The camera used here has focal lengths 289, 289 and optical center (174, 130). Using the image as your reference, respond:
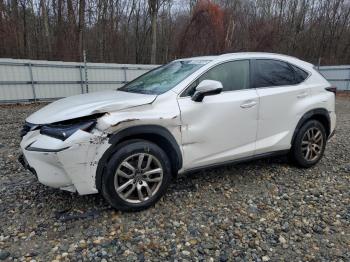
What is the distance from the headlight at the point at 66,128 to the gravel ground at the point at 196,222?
89cm

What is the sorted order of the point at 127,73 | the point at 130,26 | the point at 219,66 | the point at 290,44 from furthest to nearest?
the point at 290,44 → the point at 130,26 → the point at 127,73 → the point at 219,66

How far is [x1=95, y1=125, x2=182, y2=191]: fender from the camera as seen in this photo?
8.89ft

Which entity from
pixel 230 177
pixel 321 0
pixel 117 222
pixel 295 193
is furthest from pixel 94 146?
pixel 321 0

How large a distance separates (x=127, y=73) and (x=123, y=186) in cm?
1221

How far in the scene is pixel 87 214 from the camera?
Answer: 117 inches

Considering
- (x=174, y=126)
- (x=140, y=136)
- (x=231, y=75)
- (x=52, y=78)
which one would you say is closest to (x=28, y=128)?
(x=140, y=136)

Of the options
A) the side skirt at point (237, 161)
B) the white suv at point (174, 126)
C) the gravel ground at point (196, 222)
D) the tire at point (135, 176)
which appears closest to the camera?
the gravel ground at point (196, 222)

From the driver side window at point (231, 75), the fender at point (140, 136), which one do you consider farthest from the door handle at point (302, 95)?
the fender at point (140, 136)

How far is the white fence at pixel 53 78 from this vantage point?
11086mm

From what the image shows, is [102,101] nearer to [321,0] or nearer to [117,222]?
[117,222]

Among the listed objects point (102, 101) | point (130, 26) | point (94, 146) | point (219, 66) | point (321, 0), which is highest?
point (321, 0)

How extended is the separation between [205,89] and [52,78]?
10.8m

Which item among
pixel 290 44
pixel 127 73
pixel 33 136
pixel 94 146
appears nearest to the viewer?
pixel 94 146

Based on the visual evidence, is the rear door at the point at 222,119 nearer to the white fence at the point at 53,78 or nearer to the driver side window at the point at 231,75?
the driver side window at the point at 231,75
